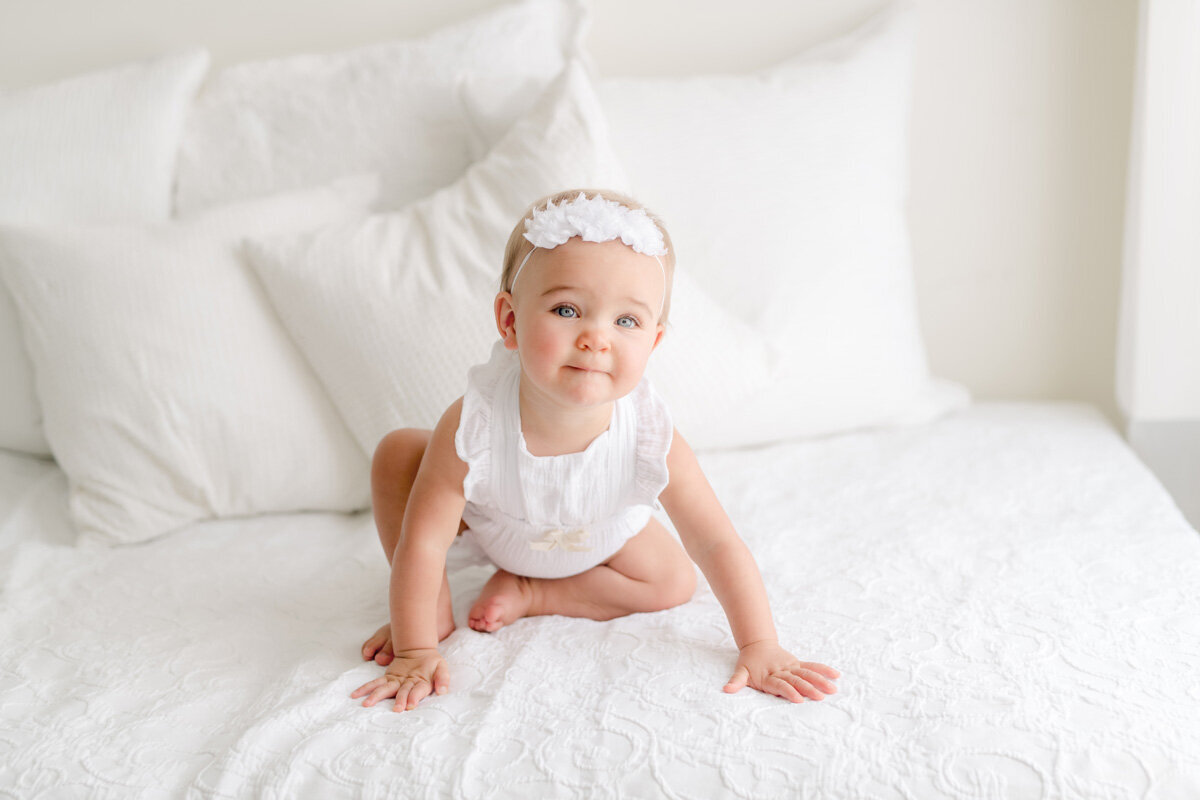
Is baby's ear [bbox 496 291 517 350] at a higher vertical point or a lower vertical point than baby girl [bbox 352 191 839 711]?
higher

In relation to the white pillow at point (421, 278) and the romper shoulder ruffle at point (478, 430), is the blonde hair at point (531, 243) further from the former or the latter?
the white pillow at point (421, 278)

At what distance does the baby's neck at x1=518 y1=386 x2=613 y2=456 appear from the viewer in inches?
38.9

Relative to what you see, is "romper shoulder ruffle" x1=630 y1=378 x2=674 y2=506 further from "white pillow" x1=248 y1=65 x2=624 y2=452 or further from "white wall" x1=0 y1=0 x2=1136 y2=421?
"white wall" x1=0 y1=0 x2=1136 y2=421

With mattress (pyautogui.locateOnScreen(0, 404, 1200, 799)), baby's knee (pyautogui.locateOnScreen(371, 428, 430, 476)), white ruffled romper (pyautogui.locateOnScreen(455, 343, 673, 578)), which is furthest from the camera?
baby's knee (pyautogui.locateOnScreen(371, 428, 430, 476))

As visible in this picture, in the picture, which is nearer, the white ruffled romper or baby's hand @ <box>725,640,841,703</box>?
baby's hand @ <box>725,640,841,703</box>

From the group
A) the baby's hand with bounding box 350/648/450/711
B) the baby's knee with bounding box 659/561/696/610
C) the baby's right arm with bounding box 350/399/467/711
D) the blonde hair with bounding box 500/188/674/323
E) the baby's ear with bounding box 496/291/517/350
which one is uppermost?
the blonde hair with bounding box 500/188/674/323

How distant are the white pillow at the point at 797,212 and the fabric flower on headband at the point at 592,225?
601 millimetres

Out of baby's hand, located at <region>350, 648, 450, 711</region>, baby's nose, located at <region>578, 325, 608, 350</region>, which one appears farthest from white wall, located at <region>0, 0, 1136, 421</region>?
baby's hand, located at <region>350, 648, 450, 711</region>

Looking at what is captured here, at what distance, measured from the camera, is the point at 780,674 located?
905 mm

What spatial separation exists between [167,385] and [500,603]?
2.07 feet

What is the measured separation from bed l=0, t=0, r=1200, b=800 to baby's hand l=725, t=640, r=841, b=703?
0.02 metres

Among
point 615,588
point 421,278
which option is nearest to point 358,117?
point 421,278

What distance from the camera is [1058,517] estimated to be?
4.17ft

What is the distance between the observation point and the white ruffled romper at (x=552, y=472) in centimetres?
100
